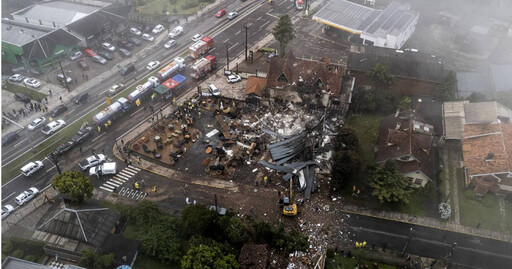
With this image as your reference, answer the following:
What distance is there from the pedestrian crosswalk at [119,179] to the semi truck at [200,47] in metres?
35.9

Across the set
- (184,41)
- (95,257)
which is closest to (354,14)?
(184,41)

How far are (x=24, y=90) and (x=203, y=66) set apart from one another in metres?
39.4

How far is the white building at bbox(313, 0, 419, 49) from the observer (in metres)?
96.2

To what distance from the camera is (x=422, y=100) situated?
82062mm

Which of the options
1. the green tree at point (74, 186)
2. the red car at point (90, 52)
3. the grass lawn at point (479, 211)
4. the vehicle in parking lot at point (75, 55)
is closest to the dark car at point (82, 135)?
the green tree at point (74, 186)

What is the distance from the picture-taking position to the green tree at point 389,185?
60938 mm

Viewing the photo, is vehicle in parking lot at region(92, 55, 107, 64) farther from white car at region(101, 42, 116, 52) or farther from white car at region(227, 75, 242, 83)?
white car at region(227, 75, 242, 83)

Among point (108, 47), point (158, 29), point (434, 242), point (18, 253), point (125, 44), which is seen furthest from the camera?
point (158, 29)

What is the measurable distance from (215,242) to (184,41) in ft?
206

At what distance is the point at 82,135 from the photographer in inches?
2911

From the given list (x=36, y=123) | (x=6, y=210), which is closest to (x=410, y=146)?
(x=6, y=210)

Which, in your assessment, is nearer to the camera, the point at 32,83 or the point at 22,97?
the point at 22,97

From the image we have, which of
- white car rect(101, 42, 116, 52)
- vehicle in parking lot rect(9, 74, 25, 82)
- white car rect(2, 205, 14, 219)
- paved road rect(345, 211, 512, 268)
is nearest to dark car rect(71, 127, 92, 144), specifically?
white car rect(2, 205, 14, 219)

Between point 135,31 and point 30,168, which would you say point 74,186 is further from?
point 135,31
